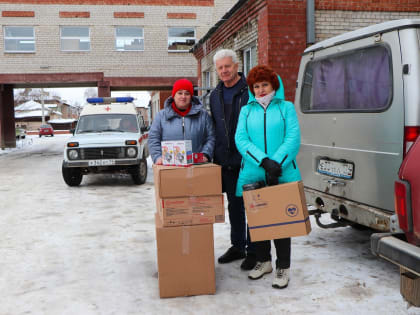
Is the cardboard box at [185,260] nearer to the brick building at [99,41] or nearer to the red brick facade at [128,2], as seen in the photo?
the brick building at [99,41]

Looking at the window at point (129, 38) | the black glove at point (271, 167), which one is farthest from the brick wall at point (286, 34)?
the window at point (129, 38)

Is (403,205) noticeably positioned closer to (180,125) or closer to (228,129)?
(228,129)

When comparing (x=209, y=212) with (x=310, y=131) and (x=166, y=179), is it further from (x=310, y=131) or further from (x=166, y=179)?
(x=310, y=131)

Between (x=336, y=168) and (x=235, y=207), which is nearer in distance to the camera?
(x=235, y=207)

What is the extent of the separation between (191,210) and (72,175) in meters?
6.90

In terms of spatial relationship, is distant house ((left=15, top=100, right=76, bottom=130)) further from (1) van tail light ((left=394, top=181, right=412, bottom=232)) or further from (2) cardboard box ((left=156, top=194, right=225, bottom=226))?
(1) van tail light ((left=394, top=181, right=412, bottom=232))

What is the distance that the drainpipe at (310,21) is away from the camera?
8977 mm

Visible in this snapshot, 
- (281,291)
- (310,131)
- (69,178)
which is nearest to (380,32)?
(310,131)

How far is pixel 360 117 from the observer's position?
3.98 meters

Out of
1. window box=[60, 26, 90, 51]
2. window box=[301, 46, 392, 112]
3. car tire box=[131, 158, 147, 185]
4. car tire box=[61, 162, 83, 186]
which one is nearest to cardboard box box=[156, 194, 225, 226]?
window box=[301, 46, 392, 112]

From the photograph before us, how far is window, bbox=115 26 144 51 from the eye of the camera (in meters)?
22.4

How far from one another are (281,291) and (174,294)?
90cm

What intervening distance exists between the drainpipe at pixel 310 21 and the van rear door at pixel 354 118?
435 cm

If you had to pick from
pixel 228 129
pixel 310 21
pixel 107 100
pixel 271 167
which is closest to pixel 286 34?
pixel 310 21
